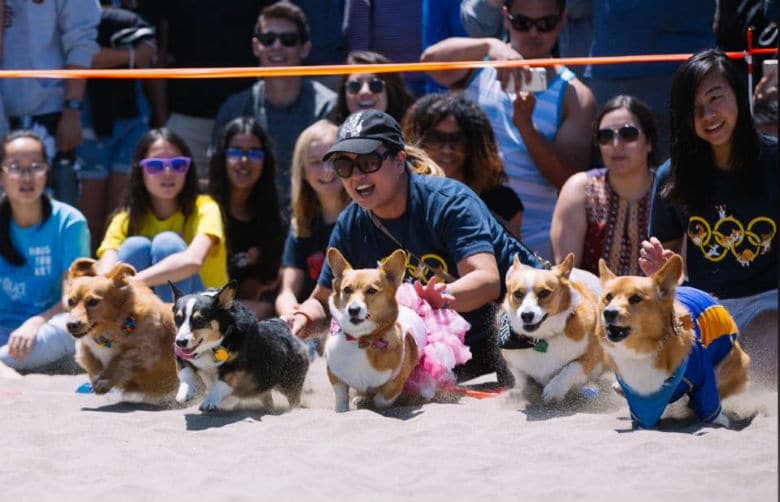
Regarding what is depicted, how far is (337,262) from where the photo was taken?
4656 mm

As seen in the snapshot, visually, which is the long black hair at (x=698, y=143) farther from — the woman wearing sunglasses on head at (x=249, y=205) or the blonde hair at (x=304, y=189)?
the woman wearing sunglasses on head at (x=249, y=205)

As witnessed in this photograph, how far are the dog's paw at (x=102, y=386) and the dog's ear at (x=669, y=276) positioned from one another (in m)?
2.21

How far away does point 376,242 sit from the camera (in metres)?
5.19

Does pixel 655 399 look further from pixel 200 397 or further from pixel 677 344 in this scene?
pixel 200 397

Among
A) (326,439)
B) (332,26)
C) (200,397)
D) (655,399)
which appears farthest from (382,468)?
(332,26)

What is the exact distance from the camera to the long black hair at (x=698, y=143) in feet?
15.7

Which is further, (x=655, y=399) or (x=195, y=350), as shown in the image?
(x=195, y=350)

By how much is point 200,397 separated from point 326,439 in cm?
94

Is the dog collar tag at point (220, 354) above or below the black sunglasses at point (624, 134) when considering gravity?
below

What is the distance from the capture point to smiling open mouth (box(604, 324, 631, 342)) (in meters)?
4.04

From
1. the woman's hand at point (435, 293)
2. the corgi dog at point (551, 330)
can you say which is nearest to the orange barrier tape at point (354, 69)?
the woman's hand at point (435, 293)

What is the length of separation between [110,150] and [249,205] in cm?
123

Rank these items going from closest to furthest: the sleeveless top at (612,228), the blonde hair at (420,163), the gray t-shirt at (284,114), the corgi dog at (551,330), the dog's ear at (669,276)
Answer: the dog's ear at (669,276), the corgi dog at (551,330), the blonde hair at (420,163), the sleeveless top at (612,228), the gray t-shirt at (284,114)

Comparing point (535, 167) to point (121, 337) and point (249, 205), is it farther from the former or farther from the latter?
point (121, 337)
